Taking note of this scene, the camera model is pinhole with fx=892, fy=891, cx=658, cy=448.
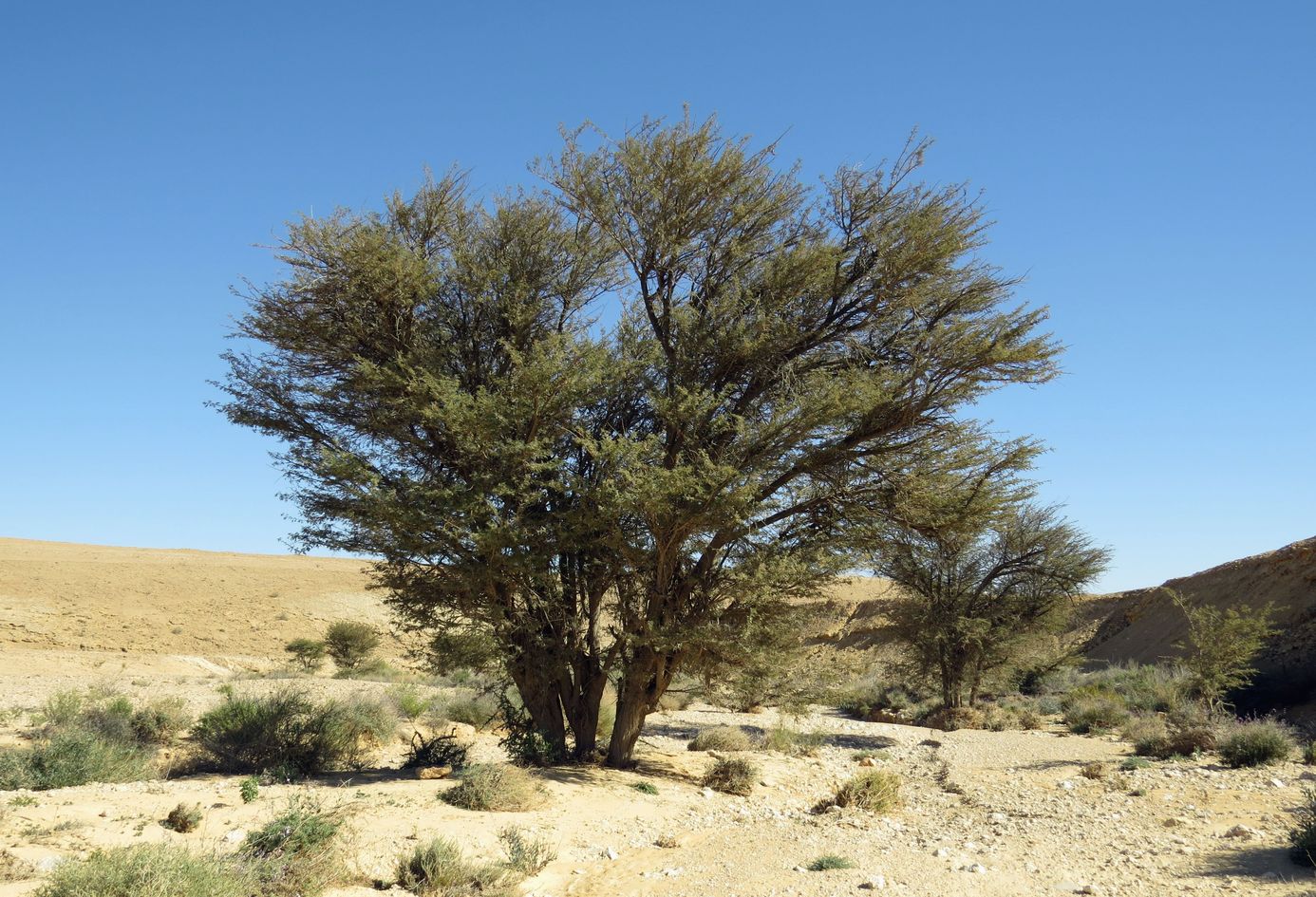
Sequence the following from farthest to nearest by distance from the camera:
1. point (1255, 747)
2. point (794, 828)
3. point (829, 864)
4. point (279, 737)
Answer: point (1255, 747)
point (279, 737)
point (794, 828)
point (829, 864)

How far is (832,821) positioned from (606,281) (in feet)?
30.5

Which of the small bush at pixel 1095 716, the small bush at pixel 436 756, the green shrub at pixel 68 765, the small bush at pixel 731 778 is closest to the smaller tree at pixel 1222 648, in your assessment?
the small bush at pixel 1095 716

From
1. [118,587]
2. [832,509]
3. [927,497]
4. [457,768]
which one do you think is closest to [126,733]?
[457,768]

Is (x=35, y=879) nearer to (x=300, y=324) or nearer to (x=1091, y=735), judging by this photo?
(x=300, y=324)

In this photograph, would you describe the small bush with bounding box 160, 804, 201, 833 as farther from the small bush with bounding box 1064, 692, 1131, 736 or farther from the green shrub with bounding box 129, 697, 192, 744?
the small bush with bounding box 1064, 692, 1131, 736

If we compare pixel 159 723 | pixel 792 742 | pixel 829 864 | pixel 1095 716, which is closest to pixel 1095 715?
pixel 1095 716

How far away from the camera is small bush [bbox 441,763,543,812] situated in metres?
11.0

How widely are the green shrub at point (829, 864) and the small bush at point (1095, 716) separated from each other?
16.4 meters

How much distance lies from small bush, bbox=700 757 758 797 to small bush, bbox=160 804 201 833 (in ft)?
25.4

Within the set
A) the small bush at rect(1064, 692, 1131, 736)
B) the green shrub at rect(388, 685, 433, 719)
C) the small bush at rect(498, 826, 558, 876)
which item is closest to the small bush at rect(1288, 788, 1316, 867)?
the small bush at rect(498, 826, 558, 876)

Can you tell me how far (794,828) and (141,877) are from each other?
771cm

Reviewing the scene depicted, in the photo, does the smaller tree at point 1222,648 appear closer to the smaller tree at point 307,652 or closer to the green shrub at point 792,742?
the green shrub at point 792,742

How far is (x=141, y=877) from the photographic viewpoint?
5.94 m

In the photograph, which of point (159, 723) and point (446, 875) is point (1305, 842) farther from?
point (159, 723)
